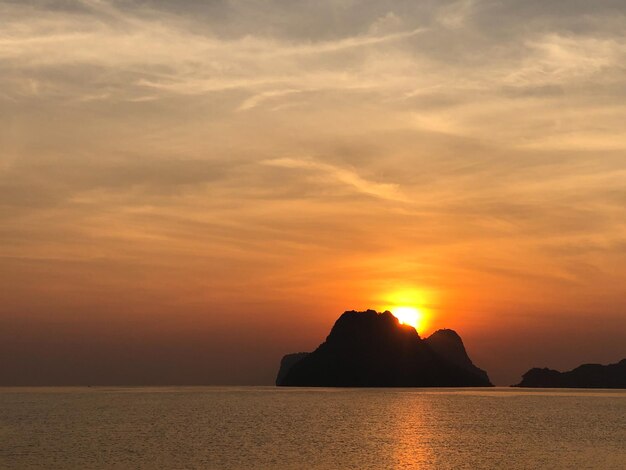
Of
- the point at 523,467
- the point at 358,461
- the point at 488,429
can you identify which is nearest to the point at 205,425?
the point at 488,429

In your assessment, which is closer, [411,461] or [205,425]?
[411,461]

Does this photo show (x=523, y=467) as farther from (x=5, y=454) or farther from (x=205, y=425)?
(x=205, y=425)

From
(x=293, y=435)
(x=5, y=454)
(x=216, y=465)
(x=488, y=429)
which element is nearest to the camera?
(x=216, y=465)

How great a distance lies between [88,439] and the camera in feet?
502

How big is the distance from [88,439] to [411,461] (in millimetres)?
63956

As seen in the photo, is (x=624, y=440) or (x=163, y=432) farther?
(x=163, y=432)

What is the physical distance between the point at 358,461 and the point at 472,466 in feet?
50.6

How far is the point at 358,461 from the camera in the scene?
117438mm

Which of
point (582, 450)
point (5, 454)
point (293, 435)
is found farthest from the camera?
point (293, 435)

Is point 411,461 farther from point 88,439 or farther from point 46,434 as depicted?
point 46,434

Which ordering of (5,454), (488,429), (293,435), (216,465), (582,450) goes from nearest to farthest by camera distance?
(216,465)
(5,454)
(582,450)
(293,435)
(488,429)

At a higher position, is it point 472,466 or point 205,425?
point 205,425

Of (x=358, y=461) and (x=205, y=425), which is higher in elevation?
(x=205, y=425)

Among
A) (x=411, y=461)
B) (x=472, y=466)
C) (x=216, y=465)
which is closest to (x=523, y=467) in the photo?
(x=472, y=466)
